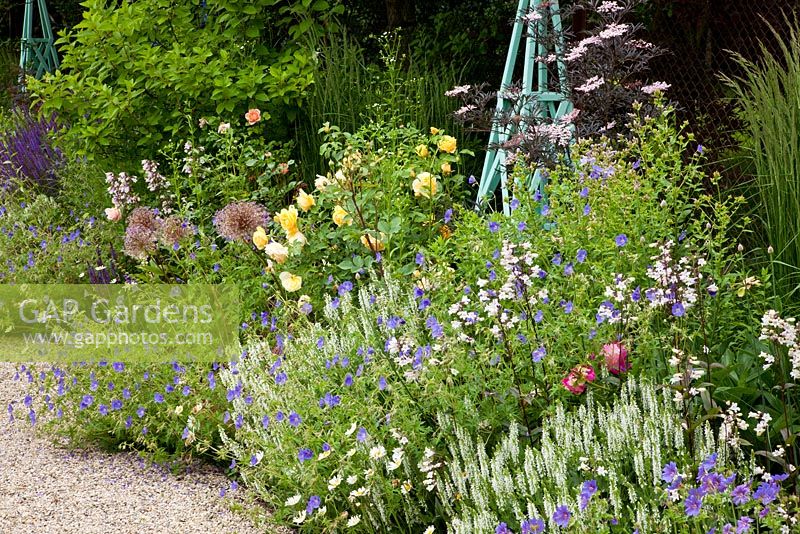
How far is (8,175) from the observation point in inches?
277

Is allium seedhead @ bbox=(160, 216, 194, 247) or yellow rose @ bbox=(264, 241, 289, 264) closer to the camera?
yellow rose @ bbox=(264, 241, 289, 264)

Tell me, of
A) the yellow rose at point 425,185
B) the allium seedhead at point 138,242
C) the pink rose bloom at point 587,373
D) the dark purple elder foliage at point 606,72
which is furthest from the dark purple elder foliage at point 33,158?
the pink rose bloom at point 587,373

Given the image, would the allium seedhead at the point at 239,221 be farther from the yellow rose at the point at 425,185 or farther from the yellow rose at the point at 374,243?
the yellow rose at the point at 425,185

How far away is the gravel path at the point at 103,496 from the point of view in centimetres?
332

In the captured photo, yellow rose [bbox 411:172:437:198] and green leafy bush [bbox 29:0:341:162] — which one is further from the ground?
green leafy bush [bbox 29:0:341:162]

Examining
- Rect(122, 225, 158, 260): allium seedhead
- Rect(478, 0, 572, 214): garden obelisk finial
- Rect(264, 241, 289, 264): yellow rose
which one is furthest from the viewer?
Rect(478, 0, 572, 214): garden obelisk finial

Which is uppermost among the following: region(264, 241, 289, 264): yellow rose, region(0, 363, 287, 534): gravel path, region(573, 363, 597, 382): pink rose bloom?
region(573, 363, 597, 382): pink rose bloom

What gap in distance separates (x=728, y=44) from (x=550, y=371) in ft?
10.8

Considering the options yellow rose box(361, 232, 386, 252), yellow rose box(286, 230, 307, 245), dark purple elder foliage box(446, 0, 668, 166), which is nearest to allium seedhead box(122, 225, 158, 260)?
yellow rose box(286, 230, 307, 245)

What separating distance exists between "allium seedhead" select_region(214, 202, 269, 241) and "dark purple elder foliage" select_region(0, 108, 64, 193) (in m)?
2.86

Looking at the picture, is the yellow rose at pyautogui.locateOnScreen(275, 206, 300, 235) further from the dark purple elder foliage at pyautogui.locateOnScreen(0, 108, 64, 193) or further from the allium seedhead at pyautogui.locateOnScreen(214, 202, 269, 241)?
the dark purple elder foliage at pyautogui.locateOnScreen(0, 108, 64, 193)

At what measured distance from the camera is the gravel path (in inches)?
131

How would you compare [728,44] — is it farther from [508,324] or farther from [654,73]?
[508,324]

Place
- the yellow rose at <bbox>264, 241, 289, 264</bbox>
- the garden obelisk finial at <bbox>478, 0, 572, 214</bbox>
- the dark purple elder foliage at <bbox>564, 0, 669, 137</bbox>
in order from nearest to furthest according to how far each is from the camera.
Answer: the yellow rose at <bbox>264, 241, 289, 264</bbox> → the dark purple elder foliage at <bbox>564, 0, 669, 137</bbox> → the garden obelisk finial at <bbox>478, 0, 572, 214</bbox>
